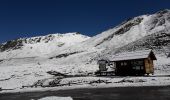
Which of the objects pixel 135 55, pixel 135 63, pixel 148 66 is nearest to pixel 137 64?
pixel 135 63

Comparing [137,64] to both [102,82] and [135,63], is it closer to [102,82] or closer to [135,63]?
[135,63]

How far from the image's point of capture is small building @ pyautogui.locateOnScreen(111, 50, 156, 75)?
58656 mm

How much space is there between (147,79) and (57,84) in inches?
628

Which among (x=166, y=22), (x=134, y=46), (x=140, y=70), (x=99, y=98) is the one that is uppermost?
(x=166, y=22)

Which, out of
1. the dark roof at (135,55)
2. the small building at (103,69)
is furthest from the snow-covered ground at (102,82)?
the dark roof at (135,55)

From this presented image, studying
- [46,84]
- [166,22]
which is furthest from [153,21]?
[46,84]

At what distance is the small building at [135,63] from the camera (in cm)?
5866

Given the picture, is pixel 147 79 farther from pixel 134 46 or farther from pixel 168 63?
pixel 134 46

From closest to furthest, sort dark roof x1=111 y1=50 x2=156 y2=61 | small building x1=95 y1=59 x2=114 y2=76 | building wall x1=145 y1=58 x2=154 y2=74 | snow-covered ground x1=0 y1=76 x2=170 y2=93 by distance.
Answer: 1. snow-covered ground x1=0 y1=76 x2=170 y2=93
2. building wall x1=145 y1=58 x2=154 y2=74
3. dark roof x1=111 y1=50 x2=156 y2=61
4. small building x1=95 y1=59 x2=114 y2=76

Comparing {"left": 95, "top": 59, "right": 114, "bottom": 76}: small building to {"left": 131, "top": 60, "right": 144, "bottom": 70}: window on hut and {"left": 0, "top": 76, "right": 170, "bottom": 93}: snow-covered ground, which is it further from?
Result: {"left": 0, "top": 76, "right": 170, "bottom": 93}: snow-covered ground

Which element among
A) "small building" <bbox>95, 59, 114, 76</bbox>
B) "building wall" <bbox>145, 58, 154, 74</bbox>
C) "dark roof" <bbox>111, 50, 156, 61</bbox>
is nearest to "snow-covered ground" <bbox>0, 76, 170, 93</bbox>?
"building wall" <bbox>145, 58, 154, 74</bbox>

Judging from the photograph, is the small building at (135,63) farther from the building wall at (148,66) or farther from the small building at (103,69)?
the small building at (103,69)

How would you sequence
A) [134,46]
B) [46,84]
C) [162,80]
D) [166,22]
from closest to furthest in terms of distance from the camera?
[162,80], [46,84], [134,46], [166,22]

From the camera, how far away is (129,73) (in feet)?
200
